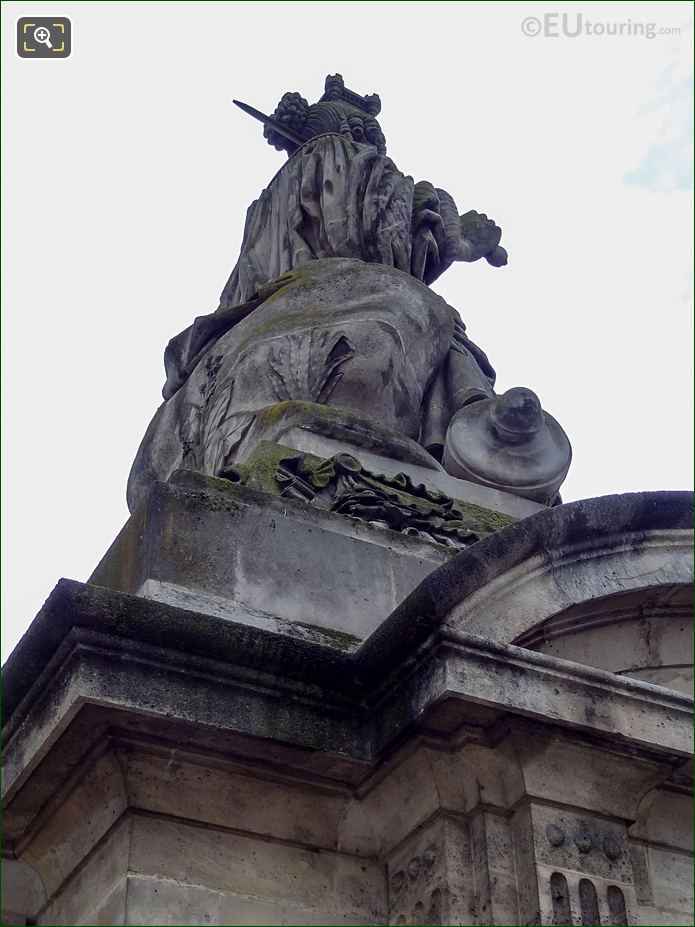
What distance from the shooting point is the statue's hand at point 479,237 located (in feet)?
36.2

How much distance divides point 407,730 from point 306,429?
2.27 metres

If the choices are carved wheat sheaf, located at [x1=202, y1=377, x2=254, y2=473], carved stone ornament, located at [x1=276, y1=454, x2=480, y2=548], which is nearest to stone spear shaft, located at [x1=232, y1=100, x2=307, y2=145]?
carved wheat sheaf, located at [x1=202, y1=377, x2=254, y2=473]

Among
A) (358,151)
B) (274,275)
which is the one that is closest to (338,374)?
(274,275)

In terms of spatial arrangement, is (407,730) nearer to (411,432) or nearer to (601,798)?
(601,798)

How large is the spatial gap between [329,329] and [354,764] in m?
3.29

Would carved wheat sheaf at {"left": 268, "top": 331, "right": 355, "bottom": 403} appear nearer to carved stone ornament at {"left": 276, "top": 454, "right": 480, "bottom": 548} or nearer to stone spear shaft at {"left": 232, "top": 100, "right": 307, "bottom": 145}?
carved stone ornament at {"left": 276, "top": 454, "right": 480, "bottom": 548}

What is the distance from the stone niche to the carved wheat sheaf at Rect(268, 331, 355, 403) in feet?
8.03

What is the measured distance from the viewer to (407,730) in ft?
16.6

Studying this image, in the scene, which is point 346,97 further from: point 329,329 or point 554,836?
point 554,836

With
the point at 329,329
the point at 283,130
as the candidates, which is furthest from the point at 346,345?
the point at 283,130

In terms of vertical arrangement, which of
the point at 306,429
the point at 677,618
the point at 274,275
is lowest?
the point at 677,618

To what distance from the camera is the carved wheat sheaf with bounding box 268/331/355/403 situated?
7781 mm

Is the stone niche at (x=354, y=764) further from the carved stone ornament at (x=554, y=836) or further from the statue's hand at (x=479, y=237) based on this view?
the statue's hand at (x=479, y=237)

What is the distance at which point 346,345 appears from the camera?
26.1 feet
